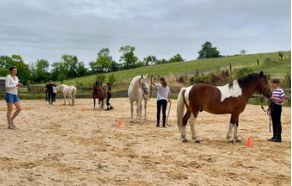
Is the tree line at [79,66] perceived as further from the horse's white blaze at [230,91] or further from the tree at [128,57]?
the horse's white blaze at [230,91]

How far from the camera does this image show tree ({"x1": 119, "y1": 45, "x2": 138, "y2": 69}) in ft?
271

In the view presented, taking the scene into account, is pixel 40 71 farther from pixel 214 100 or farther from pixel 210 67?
pixel 214 100

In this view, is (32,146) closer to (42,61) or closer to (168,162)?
(168,162)

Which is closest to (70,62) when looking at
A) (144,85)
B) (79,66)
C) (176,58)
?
(79,66)

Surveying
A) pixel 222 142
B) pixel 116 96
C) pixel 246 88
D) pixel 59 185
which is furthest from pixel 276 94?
pixel 116 96

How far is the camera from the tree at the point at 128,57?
82.6 m

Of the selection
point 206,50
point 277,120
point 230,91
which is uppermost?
point 206,50

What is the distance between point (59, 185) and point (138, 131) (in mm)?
4858

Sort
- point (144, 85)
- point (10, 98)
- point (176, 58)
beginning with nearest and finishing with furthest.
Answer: point (10, 98) < point (144, 85) < point (176, 58)

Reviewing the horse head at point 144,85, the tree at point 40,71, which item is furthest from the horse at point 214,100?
the tree at point 40,71

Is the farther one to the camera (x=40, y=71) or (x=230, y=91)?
(x=40, y=71)

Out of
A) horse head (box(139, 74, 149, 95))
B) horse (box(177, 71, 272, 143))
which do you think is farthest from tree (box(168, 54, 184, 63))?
horse (box(177, 71, 272, 143))

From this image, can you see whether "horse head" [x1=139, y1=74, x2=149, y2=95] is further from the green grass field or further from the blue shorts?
the green grass field

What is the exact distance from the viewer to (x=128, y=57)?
82.6m
